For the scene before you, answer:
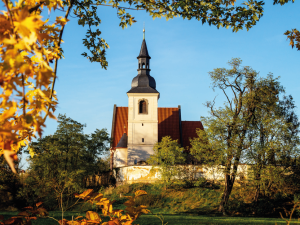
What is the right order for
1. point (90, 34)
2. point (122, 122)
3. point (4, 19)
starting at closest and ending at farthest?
point (4, 19) < point (90, 34) < point (122, 122)

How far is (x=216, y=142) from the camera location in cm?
1764

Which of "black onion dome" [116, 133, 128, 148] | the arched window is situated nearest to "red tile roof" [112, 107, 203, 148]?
"black onion dome" [116, 133, 128, 148]

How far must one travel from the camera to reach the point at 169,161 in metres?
24.7

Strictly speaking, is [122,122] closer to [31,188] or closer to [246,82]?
[31,188]

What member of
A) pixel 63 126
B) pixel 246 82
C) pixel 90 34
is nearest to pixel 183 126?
pixel 63 126

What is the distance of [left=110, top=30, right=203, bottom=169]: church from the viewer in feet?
103

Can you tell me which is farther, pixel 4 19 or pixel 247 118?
pixel 247 118

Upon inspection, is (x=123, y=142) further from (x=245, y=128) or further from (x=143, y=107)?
(x=245, y=128)

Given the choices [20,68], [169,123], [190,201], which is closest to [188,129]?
[169,123]

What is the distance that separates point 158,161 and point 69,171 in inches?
276

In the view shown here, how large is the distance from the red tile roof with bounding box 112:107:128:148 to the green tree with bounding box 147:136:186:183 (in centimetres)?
910

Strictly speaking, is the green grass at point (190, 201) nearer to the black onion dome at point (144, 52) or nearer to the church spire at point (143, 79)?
the church spire at point (143, 79)

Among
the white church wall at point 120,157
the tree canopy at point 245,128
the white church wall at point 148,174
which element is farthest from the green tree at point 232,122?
the white church wall at point 120,157

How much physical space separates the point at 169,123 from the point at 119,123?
5.67 m
